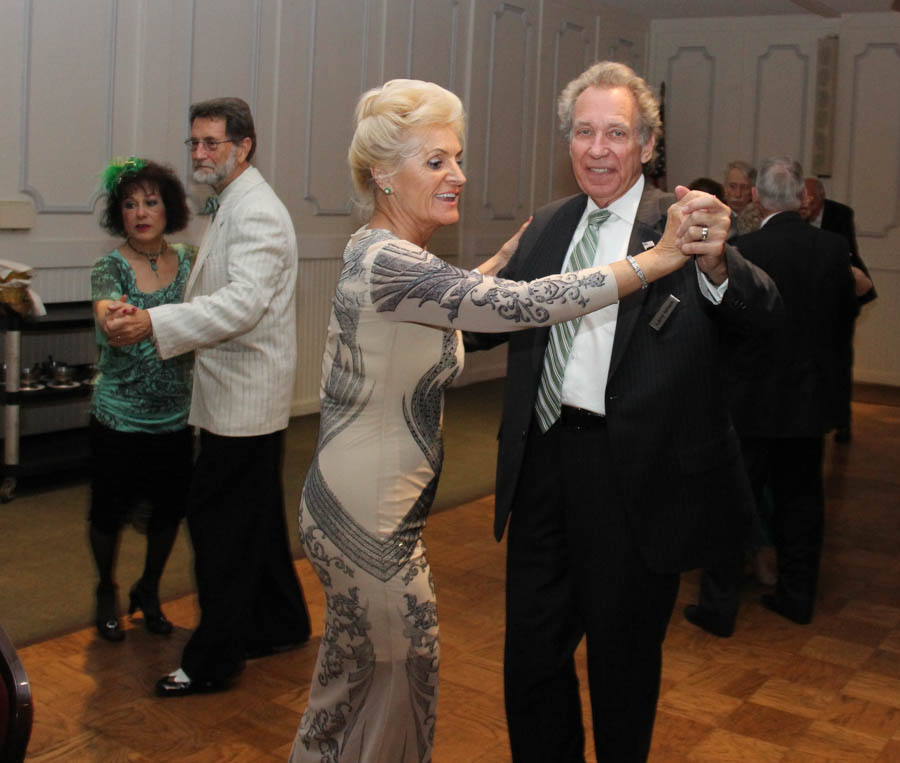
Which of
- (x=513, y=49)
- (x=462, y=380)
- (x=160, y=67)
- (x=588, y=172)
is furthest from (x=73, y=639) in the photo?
(x=513, y=49)

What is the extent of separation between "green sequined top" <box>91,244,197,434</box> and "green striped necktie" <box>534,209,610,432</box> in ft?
4.99

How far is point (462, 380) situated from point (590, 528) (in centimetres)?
663

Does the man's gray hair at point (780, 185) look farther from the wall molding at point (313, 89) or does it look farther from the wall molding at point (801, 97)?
the wall molding at point (801, 97)

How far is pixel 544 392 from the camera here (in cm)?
220

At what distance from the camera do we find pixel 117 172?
3428 mm

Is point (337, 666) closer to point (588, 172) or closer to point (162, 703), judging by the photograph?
point (588, 172)

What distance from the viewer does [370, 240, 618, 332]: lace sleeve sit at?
Result: 1806mm

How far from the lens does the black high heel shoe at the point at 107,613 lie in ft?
11.4

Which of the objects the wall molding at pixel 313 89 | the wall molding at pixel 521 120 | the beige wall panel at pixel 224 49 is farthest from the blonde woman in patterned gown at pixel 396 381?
the wall molding at pixel 521 120

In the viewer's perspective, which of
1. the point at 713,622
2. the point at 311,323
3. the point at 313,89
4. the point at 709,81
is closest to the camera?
the point at 713,622

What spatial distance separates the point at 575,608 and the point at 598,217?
803 millimetres

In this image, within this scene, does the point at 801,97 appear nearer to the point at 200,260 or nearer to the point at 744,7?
the point at 744,7

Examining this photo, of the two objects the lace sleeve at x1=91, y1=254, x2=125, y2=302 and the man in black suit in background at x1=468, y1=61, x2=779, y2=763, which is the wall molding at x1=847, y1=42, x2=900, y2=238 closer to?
the lace sleeve at x1=91, y1=254, x2=125, y2=302

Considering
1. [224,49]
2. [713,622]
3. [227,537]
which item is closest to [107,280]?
[227,537]
